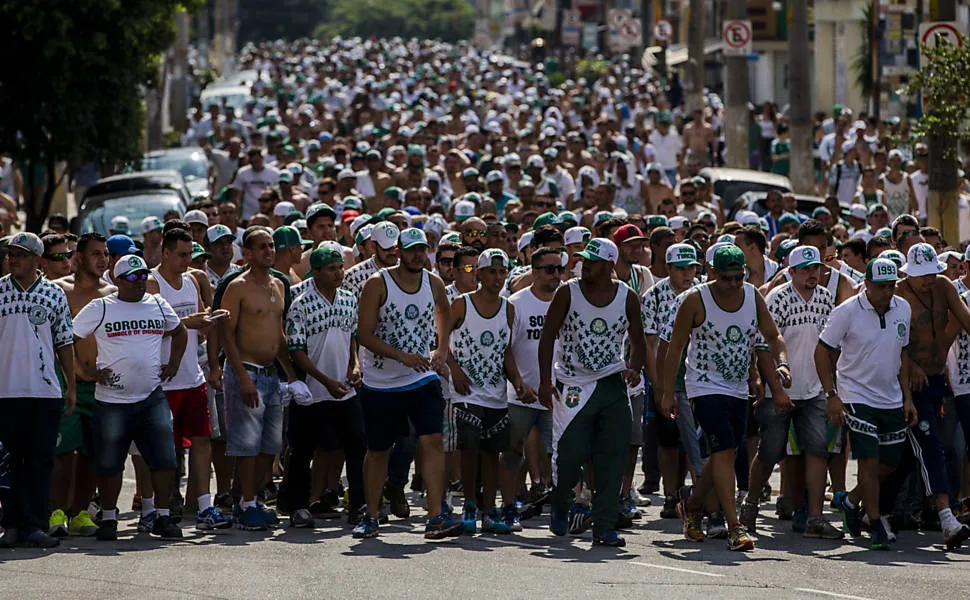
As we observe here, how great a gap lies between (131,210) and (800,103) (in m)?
10.7

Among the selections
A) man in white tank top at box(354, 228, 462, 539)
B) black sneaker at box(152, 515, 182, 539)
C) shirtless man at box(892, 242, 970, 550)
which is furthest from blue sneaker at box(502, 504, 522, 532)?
shirtless man at box(892, 242, 970, 550)

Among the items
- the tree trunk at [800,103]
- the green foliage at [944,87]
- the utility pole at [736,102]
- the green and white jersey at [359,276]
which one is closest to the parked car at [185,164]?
the tree trunk at [800,103]

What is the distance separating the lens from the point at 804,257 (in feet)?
37.9

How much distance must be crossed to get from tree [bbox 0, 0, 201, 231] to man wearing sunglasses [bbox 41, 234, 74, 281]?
35.8 ft

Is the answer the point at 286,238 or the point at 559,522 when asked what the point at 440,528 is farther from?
the point at 286,238

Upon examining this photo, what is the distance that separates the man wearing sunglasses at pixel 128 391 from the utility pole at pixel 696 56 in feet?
103

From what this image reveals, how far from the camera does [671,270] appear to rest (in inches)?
481

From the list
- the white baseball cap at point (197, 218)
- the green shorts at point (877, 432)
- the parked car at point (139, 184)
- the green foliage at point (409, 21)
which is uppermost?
the green foliage at point (409, 21)

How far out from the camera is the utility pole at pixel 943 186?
19.1 metres

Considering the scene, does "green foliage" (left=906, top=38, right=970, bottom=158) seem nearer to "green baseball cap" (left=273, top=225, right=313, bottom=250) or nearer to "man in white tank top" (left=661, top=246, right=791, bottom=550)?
"man in white tank top" (left=661, top=246, right=791, bottom=550)

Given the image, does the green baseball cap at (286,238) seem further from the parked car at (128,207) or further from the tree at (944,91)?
the parked car at (128,207)

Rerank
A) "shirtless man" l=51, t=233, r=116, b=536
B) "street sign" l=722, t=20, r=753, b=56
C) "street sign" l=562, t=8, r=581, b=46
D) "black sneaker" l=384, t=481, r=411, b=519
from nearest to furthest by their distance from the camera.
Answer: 1. "shirtless man" l=51, t=233, r=116, b=536
2. "black sneaker" l=384, t=481, r=411, b=519
3. "street sign" l=722, t=20, r=753, b=56
4. "street sign" l=562, t=8, r=581, b=46

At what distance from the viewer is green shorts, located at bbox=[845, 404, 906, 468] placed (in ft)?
36.4

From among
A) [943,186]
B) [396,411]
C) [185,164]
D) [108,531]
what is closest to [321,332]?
[396,411]
